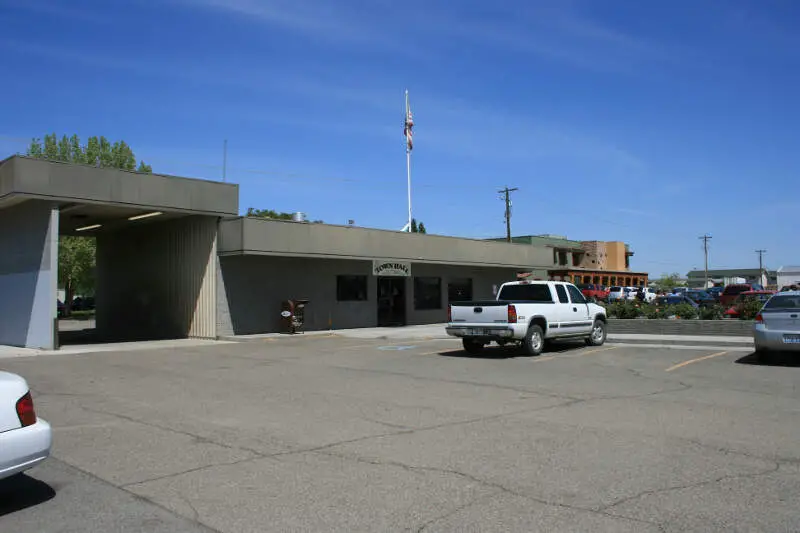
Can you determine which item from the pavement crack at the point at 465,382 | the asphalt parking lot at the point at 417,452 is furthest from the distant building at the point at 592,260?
the asphalt parking lot at the point at 417,452

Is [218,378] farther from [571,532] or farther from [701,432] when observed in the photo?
[571,532]

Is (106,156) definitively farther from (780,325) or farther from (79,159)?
(780,325)

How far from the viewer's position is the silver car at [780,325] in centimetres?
1398

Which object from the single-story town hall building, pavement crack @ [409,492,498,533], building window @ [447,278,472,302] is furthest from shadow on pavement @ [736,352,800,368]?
building window @ [447,278,472,302]

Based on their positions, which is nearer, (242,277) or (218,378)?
(218,378)

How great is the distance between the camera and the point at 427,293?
1288 inches

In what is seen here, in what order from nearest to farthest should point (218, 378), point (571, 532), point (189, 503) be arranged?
point (571, 532), point (189, 503), point (218, 378)

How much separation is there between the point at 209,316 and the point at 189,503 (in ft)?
65.1

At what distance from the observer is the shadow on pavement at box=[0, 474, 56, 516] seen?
5.25 metres

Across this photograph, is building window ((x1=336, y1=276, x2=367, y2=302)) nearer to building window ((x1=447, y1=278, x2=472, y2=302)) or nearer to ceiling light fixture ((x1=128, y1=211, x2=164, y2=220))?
building window ((x1=447, y1=278, x2=472, y2=302))

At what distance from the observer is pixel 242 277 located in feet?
81.9

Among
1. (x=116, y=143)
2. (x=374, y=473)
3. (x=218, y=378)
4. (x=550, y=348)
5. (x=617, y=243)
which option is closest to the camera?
(x=374, y=473)

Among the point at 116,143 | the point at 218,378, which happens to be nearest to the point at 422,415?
the point at 218,378

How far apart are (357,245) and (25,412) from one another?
22.0 m
